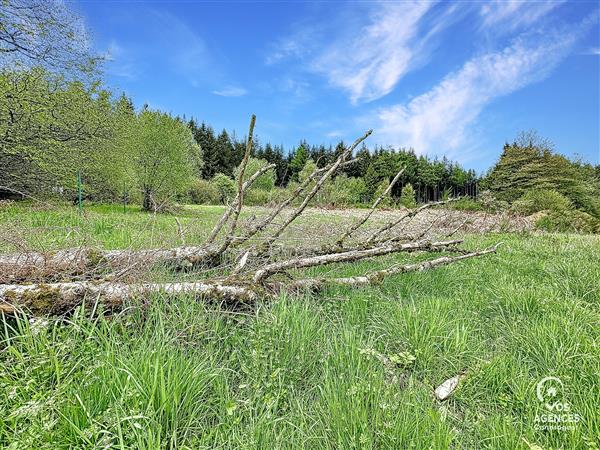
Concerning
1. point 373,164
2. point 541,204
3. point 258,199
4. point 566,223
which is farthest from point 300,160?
point 566,223

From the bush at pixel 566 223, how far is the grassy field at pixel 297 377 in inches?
544

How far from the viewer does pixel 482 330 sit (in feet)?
8.25

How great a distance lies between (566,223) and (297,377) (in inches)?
803

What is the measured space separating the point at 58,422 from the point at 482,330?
2.94m

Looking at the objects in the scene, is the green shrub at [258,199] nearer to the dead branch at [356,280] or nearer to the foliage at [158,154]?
the dead branch at [356,280]

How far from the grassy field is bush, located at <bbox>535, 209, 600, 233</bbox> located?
13821mm

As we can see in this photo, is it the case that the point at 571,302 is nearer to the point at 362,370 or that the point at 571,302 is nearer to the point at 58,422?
the point at 362,370

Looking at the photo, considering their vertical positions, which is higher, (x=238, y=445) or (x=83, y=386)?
(x=83, y=386)

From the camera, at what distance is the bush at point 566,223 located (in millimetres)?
13438

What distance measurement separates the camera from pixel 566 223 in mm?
15914

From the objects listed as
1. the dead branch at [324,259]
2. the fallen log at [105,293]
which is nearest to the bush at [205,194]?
the dead branch at [324,259]

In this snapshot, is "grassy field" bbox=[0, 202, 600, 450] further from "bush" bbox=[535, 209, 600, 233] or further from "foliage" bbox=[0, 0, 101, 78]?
"bush" bbox=[535, 209, 600, 233]

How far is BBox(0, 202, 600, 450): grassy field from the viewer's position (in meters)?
1.32

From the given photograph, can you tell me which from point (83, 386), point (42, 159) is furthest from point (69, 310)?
point (42, 159)
